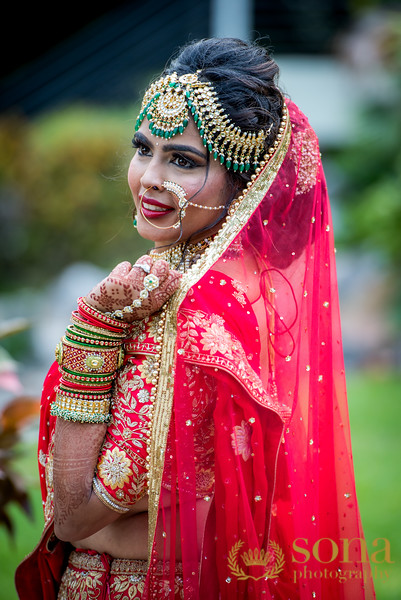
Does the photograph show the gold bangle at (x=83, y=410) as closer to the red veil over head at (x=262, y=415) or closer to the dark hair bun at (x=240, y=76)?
the red veil over head at (x=262, y=415)

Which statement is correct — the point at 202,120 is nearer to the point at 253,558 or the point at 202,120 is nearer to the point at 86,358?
the point at 86,358

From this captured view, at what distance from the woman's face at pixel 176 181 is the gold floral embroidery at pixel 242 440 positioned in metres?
0.50

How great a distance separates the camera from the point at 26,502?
108 inches

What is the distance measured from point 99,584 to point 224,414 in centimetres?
57

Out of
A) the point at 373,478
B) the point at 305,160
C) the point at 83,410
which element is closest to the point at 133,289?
the point at 83,410

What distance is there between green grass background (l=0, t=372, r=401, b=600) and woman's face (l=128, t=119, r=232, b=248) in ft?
5.23

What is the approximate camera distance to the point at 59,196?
9422mm

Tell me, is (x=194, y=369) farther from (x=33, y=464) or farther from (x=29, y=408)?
(x=33, y=464)

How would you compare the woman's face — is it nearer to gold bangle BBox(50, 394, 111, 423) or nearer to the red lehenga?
the red lehenga

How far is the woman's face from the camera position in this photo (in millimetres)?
1642

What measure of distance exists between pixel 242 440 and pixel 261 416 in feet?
0.26

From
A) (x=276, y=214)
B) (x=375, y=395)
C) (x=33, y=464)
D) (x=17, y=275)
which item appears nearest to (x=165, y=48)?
(x=17, y=275)

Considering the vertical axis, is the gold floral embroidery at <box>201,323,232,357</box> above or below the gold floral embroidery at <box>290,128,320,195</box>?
below

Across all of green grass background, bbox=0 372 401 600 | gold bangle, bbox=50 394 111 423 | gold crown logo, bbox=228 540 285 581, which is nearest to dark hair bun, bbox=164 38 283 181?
gold bangle, bbox=50 394 111 423
